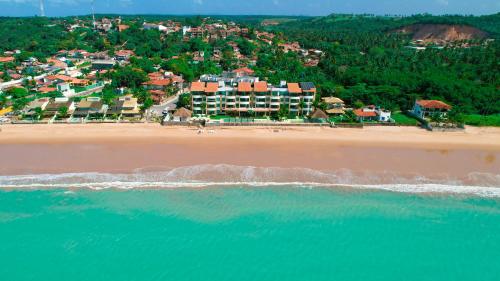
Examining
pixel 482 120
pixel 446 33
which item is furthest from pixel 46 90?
pixel 446 33

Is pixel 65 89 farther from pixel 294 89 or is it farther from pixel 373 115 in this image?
pixel 373 115

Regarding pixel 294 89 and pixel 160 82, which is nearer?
pixel 294 89

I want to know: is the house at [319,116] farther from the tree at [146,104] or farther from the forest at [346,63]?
the tree at [146,104]

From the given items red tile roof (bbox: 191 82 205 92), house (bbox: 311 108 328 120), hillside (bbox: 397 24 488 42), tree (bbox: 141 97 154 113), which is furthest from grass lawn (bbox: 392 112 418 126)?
hillside (bbox: 397 24 488 42)

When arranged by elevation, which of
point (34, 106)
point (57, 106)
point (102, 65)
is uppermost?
point (102, 65)

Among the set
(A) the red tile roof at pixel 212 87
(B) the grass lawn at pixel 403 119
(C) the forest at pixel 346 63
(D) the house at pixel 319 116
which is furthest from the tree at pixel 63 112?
(B) the grass lawn at pixel 403 119

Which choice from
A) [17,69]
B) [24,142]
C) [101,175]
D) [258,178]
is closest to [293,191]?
[258,178]
